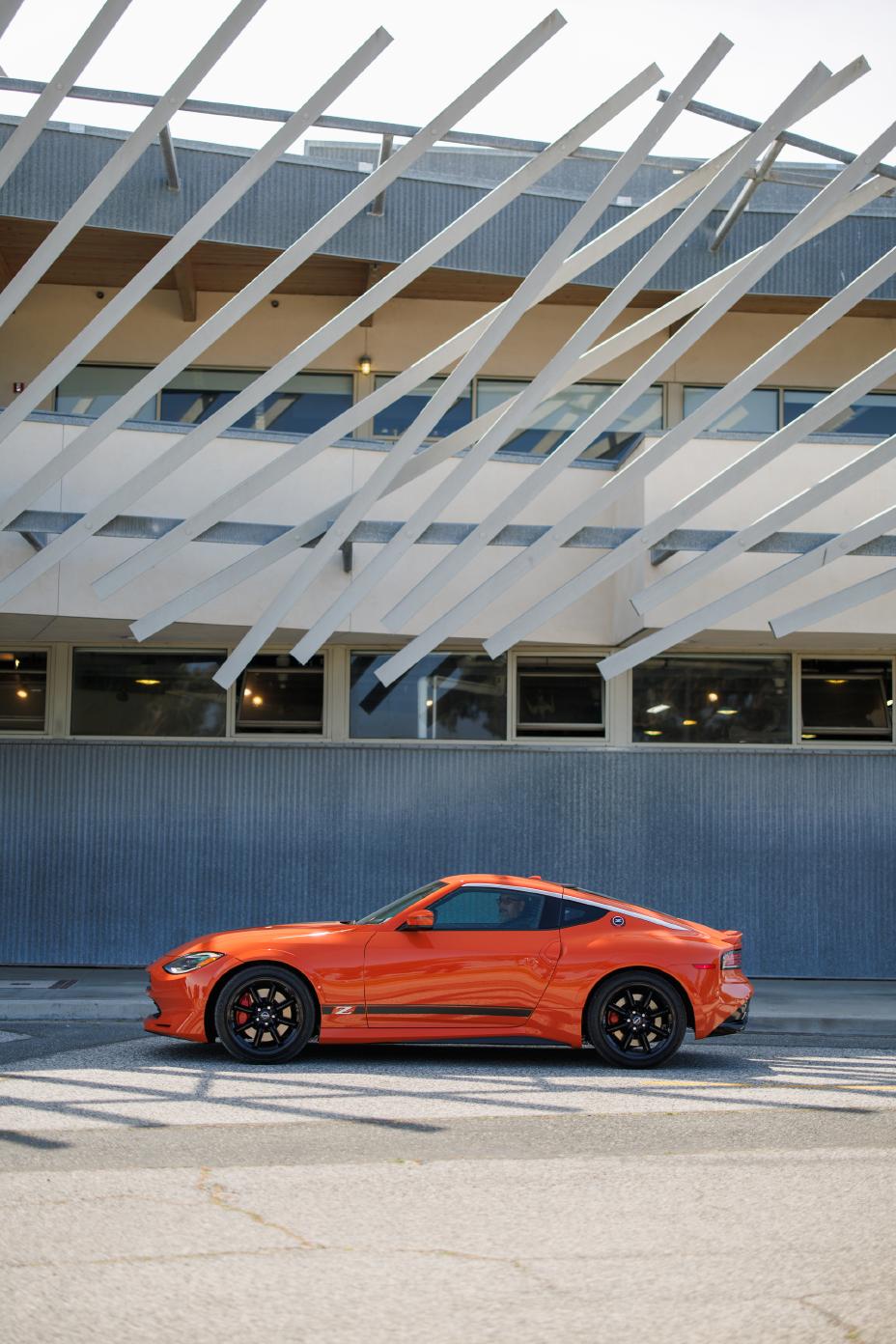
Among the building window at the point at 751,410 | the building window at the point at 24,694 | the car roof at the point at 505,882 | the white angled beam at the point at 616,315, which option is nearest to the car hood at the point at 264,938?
the car roof at the point at 505,882

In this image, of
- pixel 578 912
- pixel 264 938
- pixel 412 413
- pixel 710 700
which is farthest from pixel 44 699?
pixel 578 912

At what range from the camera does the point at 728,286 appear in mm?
13602

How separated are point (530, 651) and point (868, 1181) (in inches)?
469

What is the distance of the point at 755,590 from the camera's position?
14.0 m

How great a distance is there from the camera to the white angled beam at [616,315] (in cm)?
1330

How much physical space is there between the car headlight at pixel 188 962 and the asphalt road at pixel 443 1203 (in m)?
0.69

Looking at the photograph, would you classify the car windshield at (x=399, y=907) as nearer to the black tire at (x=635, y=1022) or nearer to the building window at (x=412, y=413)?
the black tire at (x=635, y=1022)

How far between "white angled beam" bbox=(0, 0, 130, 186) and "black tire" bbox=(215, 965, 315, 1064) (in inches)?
285

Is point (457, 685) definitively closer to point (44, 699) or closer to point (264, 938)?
point (44, 699)

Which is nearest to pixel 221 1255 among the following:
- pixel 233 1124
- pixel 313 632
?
pixel 233 1124

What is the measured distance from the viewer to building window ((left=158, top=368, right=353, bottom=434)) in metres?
18.5

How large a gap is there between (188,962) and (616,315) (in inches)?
274

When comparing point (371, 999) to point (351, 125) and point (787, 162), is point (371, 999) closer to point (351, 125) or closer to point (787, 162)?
point (351, 125)

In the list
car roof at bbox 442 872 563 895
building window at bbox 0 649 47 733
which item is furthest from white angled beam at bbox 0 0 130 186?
car roof at bbox 442 872 563 895
